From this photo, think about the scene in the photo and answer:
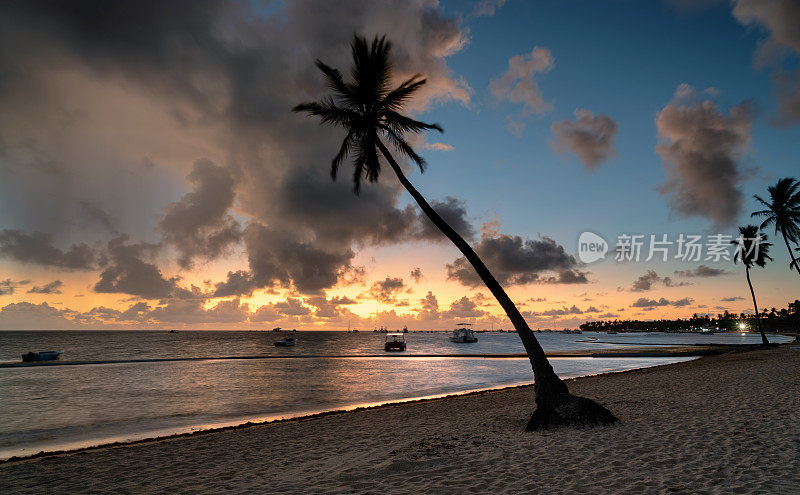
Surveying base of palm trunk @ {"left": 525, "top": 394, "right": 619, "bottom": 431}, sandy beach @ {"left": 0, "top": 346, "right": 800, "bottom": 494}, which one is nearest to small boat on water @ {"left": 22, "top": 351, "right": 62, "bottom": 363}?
sandy beach @ {"left": 0, "top": 346, "right": 800, "bottom": 494}

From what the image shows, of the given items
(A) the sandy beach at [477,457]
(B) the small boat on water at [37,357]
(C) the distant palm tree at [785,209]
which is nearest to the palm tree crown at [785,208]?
(C) the distant palm tree at [785,209]

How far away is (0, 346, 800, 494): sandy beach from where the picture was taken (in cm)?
697

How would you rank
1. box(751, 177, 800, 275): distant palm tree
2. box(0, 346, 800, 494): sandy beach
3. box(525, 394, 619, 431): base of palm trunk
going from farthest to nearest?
box(751, 177, 800, 275): distant palm tree
box(525, 394, 619, 431): base of palm trunk
box(0, 346, 800, 494): sandy beach

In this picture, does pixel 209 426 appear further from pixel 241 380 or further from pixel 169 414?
pixel 241 380

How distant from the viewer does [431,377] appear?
3775cm

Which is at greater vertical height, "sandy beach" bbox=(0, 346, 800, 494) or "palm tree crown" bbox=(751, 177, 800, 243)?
"palm tree crown" bbox=(751, 177, 800, 243)

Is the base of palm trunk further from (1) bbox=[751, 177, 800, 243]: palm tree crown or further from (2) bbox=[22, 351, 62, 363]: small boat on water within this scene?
(2) bbox=[22, 351, 62, 363]: small boat on water

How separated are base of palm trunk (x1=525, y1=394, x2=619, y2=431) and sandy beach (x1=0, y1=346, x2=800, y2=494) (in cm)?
34

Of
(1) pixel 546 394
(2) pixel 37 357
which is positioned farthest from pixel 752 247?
(2) pixel 37 357

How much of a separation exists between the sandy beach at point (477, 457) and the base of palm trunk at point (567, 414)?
34 centimetres

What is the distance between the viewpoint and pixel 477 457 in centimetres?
880

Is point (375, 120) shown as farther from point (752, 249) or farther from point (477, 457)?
point (752, 249)

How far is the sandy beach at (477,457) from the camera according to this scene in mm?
6973

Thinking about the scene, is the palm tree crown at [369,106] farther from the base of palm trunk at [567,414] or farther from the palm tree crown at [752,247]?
the palm tree crown at [752,247]
